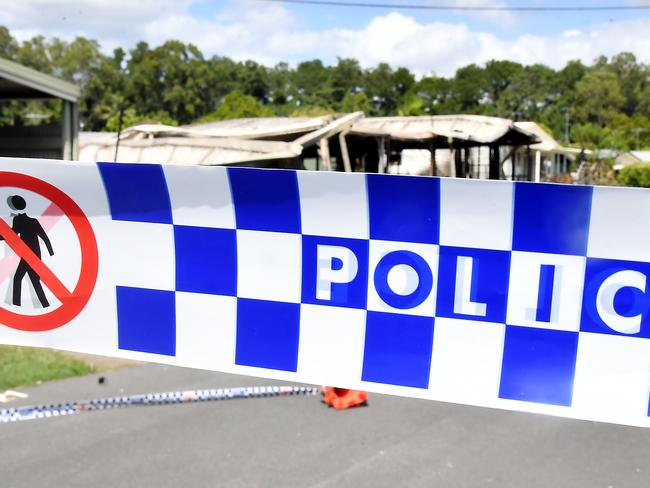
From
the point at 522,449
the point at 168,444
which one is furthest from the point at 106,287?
the point at 522,449

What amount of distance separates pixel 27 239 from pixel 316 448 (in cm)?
305

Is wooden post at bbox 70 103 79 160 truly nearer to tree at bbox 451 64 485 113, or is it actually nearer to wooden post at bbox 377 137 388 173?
wooden post at bbox 377 137 388 173

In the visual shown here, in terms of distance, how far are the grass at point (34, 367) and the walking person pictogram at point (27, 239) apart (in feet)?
14.8

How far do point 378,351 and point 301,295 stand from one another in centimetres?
33

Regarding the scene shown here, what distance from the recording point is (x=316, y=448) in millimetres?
5211

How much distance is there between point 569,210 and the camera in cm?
219

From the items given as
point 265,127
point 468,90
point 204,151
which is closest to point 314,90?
point 468,90

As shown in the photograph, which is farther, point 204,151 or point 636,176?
point 636,176

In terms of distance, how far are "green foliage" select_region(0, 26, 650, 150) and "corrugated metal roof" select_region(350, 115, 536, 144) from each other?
27534mm

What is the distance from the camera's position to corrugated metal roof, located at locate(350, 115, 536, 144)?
44.4ft

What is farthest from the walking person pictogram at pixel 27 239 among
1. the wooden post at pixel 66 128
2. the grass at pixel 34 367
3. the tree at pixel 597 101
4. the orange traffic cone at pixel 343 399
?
the tree at pixel 597 101

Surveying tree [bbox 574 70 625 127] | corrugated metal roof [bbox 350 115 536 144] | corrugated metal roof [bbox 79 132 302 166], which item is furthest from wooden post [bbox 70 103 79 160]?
tree [bbox 574 70 625 127]

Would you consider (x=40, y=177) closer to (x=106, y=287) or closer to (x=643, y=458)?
(x=106, y=287)

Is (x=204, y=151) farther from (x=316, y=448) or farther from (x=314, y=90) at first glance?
(x=314, y=90)
